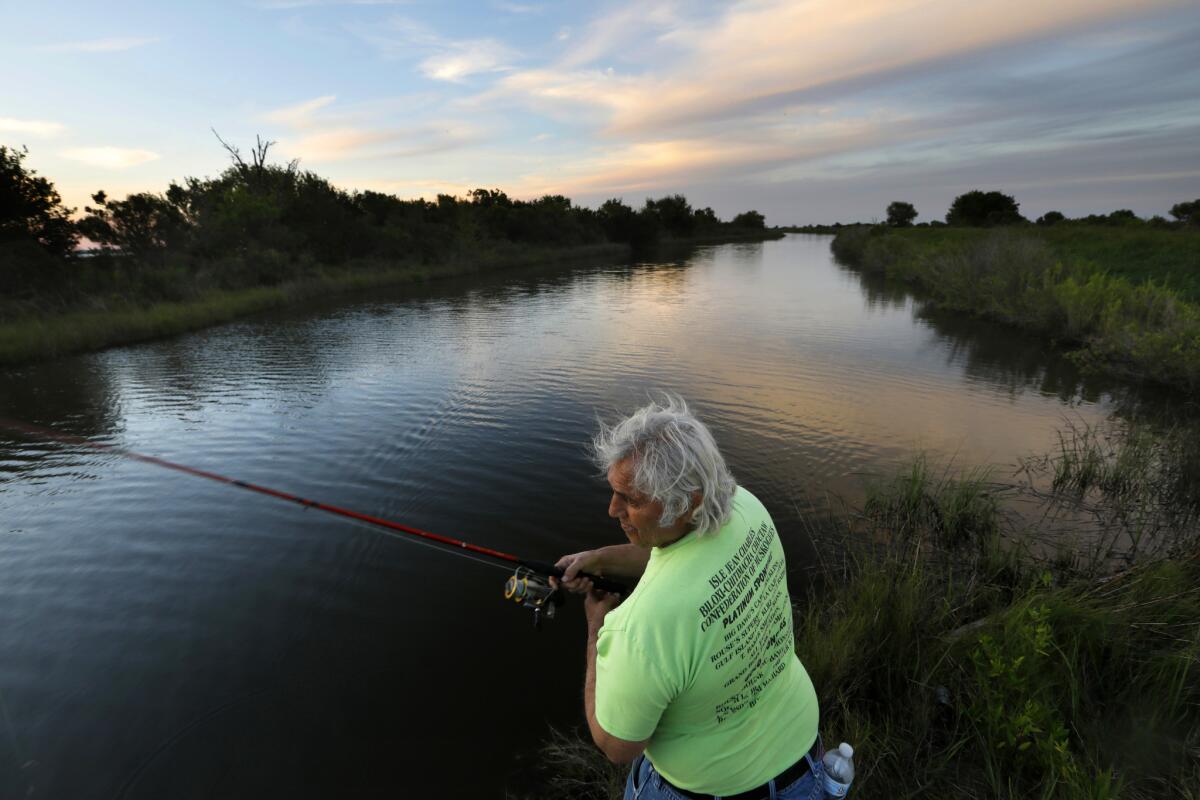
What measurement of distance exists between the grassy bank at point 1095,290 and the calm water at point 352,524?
4.05ft

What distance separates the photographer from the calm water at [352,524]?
3.80 meters

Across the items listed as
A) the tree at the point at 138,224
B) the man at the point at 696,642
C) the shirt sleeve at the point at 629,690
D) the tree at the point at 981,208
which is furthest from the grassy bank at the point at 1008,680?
the tree at the point at 981,208

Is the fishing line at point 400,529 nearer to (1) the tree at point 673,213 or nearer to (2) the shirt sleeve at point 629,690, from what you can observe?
(2) the shirt sleeve at point 629,690

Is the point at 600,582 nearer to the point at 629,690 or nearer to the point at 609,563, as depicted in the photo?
the point at 609,563

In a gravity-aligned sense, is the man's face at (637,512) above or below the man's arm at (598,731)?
above

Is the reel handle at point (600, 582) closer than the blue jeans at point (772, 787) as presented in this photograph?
No

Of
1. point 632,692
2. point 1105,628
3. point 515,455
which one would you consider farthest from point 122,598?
point 1105,628

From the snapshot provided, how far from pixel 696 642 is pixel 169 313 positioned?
24254 millimetres

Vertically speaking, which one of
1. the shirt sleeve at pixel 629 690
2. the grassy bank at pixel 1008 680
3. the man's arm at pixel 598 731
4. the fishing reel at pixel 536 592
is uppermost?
the shirt sleeve at pixel 629 690

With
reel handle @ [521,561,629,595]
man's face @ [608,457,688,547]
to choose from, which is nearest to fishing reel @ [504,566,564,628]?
reel handle @ [521,561,629,595]

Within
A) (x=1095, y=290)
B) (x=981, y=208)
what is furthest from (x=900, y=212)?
(x=1095, y=290)

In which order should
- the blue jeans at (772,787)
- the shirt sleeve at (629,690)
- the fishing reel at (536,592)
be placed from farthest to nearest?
the fishing reel at (536,592) → the blue jeans at (772,787) → the shirt sleeve at (629,690)

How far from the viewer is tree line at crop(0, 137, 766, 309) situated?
20516 mm

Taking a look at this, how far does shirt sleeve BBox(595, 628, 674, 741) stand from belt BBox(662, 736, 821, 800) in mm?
374
